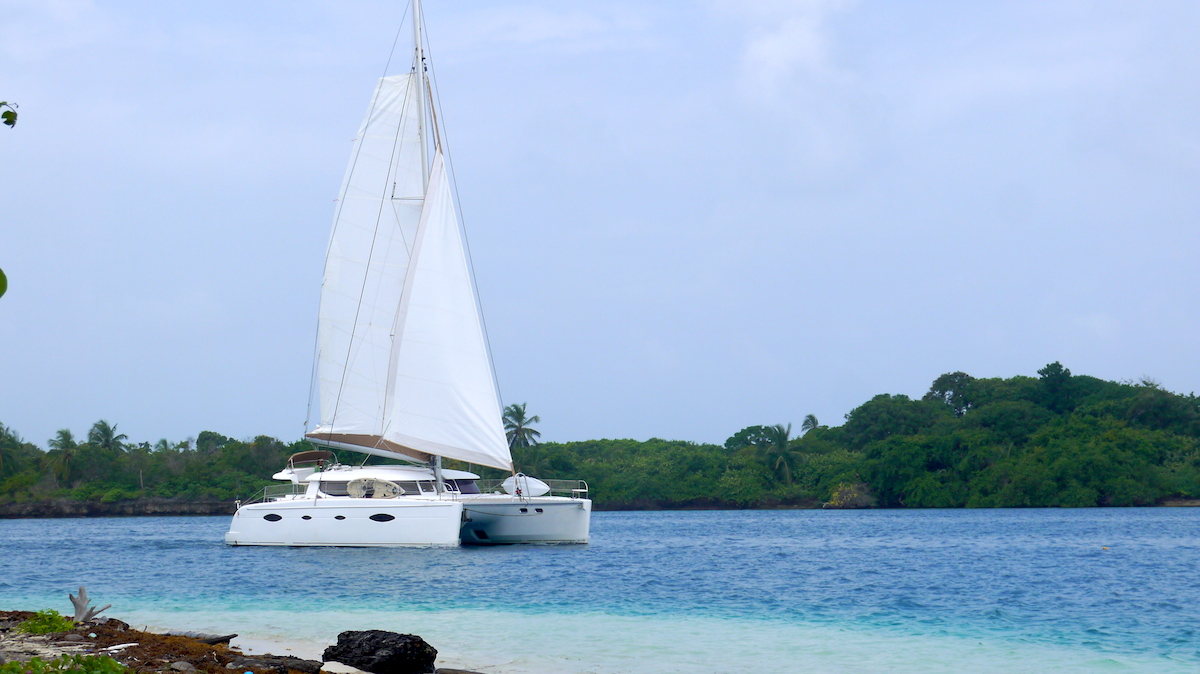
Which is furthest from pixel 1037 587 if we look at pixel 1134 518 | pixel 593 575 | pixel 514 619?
pixel 1134 518

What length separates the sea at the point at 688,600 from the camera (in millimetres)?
14094

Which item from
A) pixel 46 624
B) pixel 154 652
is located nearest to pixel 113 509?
pixel 46 624

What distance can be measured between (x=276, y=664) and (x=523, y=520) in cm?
1966

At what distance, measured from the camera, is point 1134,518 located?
5266 cm

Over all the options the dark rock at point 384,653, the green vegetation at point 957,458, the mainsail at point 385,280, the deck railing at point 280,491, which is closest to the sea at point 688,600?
the dark rock at point 384,653

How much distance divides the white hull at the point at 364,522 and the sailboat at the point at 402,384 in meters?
0.04

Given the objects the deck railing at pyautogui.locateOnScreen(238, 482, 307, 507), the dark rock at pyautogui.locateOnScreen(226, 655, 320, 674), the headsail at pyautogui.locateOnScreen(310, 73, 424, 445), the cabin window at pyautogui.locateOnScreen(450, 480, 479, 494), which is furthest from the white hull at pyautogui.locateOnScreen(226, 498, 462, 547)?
the dark rock at pyautogui.locateOnScreen(226, 655, 320, 674)

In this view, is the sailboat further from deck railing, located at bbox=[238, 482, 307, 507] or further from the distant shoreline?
the distant shoreline

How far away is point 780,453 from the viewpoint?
8269 centimetres

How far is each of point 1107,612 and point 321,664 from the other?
13982 mm

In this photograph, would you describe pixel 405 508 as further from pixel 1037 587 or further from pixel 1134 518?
pixel 1134 518

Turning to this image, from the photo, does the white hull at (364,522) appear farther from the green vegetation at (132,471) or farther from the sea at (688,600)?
the green vegetation at (132,471)

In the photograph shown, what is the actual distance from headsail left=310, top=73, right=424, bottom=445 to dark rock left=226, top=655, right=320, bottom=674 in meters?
21.7

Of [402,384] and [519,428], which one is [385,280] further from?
[519,428]
